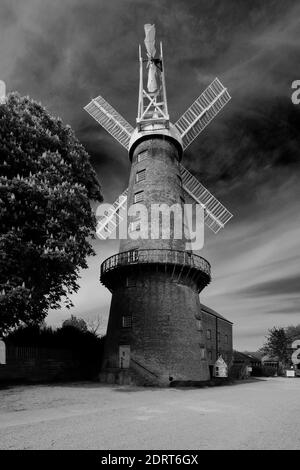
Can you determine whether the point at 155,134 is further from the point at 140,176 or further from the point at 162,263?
the point at 162,263

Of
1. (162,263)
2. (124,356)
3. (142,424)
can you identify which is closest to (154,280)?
(162,263)

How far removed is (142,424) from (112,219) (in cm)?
2203

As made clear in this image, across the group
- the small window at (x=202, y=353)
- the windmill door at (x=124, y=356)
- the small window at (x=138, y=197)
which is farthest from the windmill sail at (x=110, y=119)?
the small window at (x=202, y=353)

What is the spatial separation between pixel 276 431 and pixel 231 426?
1.12 m

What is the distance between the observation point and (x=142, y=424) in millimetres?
9656

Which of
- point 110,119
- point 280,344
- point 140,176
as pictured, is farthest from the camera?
point 280,344

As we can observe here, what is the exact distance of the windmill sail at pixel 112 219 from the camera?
99.0ft

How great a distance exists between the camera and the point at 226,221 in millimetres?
29578

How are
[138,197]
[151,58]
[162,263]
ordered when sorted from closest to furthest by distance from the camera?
[162,263] < [138,197] < [151,58]

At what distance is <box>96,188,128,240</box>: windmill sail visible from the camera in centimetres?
3019

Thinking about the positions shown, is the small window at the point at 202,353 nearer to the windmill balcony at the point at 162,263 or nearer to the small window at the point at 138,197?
the windmill balcony at the point at 162,263

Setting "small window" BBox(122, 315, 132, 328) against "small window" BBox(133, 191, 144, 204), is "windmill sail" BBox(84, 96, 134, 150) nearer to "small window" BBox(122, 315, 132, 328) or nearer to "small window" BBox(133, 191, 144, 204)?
"small window" BBox(133, 191, 144, 204)

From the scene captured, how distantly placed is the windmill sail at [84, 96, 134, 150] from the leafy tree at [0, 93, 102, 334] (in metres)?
11.3

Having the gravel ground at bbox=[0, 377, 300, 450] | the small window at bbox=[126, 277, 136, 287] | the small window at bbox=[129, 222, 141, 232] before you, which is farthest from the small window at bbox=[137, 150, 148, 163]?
the gravel ground at bbox=[0, 377, 300, 450]
